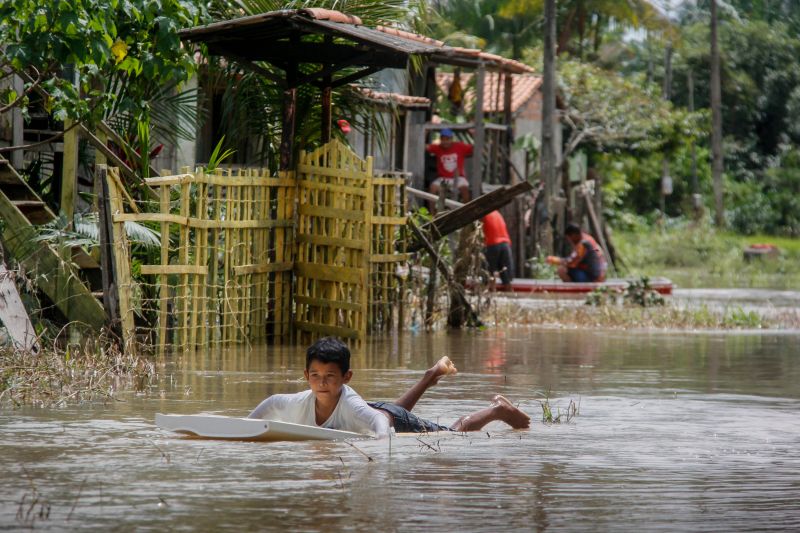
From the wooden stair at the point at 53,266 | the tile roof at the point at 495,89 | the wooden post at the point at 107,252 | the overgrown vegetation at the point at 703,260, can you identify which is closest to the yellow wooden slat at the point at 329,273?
the wooden stair at the point at 53,266

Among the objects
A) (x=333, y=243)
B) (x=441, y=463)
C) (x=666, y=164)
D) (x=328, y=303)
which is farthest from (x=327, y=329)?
(x=666, y=164)

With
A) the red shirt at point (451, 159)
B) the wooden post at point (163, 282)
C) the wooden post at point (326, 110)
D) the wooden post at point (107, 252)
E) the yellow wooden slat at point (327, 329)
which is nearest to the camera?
the wooden post at point (107, 252)

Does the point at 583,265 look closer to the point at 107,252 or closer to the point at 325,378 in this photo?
the point at 107,252

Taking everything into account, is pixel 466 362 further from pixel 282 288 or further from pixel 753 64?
pixel 753 64

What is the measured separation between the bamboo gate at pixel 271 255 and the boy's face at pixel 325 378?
17.0ft

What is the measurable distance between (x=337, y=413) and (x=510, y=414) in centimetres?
133

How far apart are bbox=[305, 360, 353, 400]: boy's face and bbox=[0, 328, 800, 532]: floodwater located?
0.31 m

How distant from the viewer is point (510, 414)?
960 cm

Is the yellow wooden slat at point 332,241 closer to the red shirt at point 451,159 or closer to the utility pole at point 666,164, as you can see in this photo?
the red shirt at point 451,159

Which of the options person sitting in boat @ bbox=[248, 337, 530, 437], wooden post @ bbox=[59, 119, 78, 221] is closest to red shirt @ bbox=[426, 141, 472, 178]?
wooden post @ bbox=[59, 119, 78, 221]

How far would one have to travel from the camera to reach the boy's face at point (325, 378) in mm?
8578

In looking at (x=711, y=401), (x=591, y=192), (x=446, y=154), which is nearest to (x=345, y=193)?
(x=711, y=401)

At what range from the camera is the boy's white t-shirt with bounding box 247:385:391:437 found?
28.8 feet

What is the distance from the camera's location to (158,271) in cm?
1369
